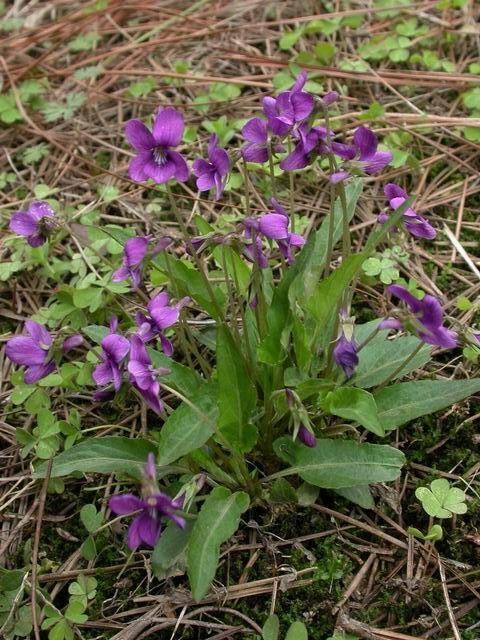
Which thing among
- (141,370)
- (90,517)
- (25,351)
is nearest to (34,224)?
(25,351)

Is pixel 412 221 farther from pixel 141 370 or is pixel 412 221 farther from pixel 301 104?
pixel 141 370

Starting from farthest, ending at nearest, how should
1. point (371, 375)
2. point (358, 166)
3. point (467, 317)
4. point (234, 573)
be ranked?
point (467, 317), point (371, 375), point (234, 573), point (358, 166)

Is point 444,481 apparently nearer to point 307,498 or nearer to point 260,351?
point 307,498

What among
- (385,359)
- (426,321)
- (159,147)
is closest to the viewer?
(426,321)

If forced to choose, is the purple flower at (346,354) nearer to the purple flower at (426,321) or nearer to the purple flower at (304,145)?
the purple flower at (426,321)

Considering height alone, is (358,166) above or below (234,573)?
above

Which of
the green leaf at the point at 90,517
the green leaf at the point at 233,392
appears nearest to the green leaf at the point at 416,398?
the green leaf at the point at 233,392

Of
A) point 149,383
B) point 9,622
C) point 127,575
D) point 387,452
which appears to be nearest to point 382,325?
point 387,452
